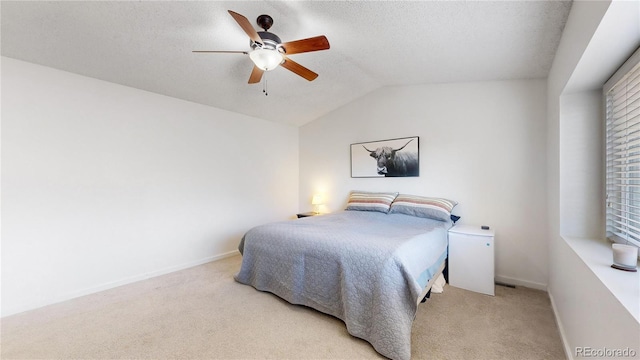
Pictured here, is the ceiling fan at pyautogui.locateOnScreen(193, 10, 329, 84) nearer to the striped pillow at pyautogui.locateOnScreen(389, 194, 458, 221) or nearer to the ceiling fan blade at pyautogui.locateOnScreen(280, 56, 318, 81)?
the ceiling fan blade at pyautogui.locateOnScreen(280, 56, 318, 81)

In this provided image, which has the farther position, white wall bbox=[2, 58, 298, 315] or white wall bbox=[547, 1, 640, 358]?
white wall bbox=[2, 58, 298, 315]

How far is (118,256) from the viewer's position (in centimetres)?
284

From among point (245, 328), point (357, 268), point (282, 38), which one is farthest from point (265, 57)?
point (245, 328)

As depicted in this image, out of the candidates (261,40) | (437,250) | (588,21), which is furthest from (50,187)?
(588,21)

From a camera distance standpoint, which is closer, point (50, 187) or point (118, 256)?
point (50, 187)

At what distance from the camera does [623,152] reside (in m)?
1.50

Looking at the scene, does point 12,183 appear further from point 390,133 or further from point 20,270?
point 390,133

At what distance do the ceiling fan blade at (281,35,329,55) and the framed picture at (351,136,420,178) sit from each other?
7.04ft

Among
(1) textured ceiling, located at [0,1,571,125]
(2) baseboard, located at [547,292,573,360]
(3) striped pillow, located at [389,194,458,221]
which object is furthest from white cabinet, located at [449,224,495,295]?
(1) textured ceiling, located at [0,1,571,125]

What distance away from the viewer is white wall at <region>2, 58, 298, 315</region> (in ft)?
7.47

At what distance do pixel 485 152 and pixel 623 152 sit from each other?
160 centimetres

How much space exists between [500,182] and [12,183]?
494 cm

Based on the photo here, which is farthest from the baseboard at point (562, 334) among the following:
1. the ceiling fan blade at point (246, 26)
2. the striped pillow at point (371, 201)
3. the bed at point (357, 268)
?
the ceiling fan blade at point (246, 26)

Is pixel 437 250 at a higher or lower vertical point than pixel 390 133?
lower
